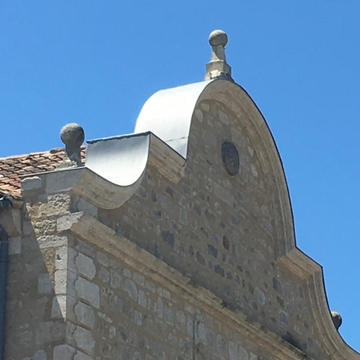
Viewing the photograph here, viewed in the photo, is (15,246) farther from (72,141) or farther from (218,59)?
(218,59)

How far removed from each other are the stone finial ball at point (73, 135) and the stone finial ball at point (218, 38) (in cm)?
404

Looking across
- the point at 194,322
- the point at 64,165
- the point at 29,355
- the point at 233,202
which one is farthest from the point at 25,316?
the point at 233,202

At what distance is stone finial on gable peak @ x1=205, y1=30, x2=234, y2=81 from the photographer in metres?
17.1

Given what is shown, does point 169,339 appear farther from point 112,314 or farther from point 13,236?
point 13,236


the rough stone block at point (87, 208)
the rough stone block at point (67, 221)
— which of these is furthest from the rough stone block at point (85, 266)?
the rough stone block at point (87, 208)

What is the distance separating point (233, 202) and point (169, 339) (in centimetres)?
289

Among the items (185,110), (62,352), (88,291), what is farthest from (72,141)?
(185,110)

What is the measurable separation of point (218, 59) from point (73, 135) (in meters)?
4.03

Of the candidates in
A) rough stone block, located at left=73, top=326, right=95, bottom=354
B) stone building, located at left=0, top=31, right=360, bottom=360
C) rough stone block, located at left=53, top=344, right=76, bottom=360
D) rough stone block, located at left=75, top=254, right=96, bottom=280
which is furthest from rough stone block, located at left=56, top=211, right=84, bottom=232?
rough stone block, located at left=53, top=344, right=76, bottom=360

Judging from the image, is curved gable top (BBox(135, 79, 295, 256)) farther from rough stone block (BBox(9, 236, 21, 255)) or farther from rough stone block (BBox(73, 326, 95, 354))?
rough stone block (BBox(73, 326, 95, 354))

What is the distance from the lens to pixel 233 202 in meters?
16.8

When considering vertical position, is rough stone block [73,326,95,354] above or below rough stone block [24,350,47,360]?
above

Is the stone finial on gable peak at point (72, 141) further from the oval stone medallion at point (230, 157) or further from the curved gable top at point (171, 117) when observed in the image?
the oval stone medallion at point (230, 157)

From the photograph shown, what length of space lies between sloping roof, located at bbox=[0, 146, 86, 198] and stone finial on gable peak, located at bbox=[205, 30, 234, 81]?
200 cm
